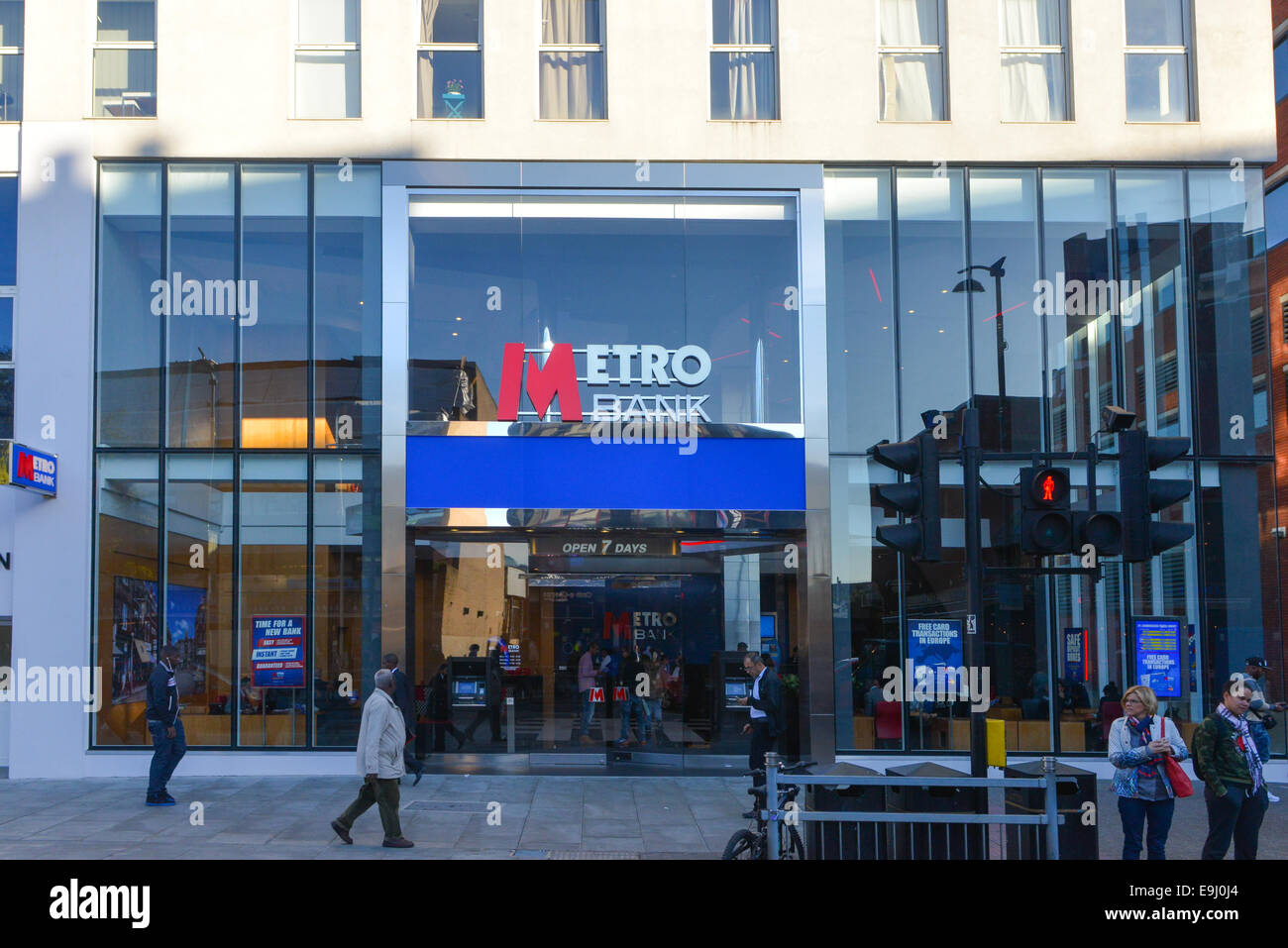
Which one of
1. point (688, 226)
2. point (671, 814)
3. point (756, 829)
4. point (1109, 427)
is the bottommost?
point (671, 814)

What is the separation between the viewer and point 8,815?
11906mm

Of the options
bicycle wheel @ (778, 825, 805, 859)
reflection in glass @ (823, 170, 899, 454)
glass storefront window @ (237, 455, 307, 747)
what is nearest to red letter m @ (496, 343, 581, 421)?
glass storefront window @ (237, 455, 307, 747)

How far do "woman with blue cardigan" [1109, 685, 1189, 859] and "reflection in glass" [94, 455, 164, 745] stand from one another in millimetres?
12123

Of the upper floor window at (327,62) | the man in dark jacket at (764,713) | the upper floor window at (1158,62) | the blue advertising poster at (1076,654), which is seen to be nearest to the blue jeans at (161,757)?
the man in dark jacket at (764,713)

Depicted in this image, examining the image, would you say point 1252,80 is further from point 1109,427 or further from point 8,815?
point 8,815

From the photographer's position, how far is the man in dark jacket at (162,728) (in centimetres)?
1241

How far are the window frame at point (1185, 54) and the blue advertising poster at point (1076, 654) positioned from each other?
24.3 ft

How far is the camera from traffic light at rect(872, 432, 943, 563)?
8.30m

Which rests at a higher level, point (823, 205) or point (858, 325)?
point (823, 205)

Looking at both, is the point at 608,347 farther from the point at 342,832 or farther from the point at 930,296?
the point at 342,832

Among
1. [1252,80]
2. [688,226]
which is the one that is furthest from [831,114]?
[1252,80]

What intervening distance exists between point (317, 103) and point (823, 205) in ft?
24.4

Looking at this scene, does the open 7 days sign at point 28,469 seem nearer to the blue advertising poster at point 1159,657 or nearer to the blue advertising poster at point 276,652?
the blue advertising poster at point 276,652

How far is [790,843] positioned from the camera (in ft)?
26.0
